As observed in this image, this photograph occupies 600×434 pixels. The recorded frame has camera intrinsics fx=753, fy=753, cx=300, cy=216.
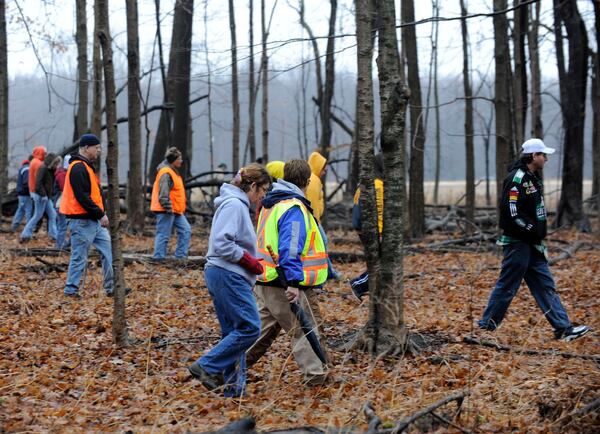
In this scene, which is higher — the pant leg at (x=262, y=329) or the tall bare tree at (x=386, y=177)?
the tall bare tree at (x=386, y=177)

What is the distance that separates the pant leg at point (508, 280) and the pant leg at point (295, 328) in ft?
9.00

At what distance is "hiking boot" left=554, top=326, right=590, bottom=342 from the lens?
7988 mm

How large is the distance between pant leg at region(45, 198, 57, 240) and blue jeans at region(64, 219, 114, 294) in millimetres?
6666

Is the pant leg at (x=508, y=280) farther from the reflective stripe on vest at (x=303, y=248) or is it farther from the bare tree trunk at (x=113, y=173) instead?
the bare tree trunk at (x=113, y=173)

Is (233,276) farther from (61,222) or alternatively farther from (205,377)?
(61,222)

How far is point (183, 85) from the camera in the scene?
20.8 m

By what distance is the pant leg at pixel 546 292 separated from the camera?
812cm

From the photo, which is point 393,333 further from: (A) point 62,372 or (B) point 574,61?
(B) point 574,61

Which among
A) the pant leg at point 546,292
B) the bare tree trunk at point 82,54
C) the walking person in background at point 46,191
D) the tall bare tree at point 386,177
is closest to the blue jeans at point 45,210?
the walking person in background at point 46,191

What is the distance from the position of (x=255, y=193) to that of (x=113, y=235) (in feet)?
6.79

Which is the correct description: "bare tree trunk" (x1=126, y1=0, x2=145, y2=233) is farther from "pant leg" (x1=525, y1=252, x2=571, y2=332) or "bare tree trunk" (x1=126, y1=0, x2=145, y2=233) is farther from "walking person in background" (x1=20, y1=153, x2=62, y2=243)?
"pant leg" (x1=525, y1=252, x2=571, y2=332)

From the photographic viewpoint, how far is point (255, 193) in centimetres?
591

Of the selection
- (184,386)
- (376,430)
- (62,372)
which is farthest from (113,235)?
(376,430)

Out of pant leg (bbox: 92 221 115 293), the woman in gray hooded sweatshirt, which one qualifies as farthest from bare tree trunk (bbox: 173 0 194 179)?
the woman in gray hooded sweatshirt
